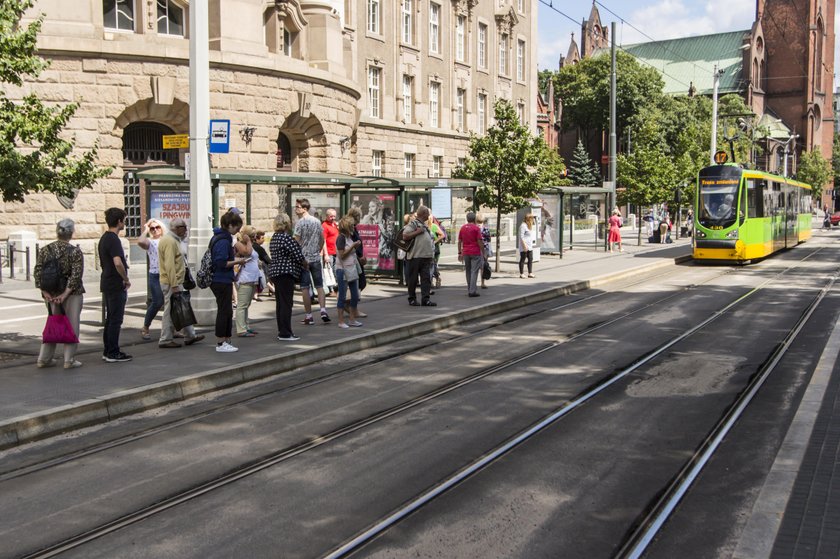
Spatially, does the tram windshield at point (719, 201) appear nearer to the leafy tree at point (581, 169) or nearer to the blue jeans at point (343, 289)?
the blue jeans at point (343, 289)

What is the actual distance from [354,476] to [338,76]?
957 inches

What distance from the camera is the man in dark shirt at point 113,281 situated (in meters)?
10.2

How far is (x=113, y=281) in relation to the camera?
10367 millimetres

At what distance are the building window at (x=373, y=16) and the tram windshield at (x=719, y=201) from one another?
17.3 m

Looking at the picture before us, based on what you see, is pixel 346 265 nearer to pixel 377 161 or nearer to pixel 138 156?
pixel 138 156

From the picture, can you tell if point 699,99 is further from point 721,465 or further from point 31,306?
point 721,465

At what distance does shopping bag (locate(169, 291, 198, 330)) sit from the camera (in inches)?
443

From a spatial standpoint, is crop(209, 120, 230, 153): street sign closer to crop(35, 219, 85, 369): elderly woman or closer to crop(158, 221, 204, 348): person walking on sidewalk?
crop(158, 221, 204, 348): person walking on sidewalk

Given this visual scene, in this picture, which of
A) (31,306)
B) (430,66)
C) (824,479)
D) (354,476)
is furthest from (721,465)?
(430,66)

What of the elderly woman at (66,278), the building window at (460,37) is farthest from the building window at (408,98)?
the elderly woman at (66,278)

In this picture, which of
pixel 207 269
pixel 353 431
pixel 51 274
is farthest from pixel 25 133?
pixel 353 431

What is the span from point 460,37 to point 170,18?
23.5m

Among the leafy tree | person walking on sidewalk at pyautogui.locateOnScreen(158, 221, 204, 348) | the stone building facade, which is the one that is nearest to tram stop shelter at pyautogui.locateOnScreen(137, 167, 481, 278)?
the stone building facade

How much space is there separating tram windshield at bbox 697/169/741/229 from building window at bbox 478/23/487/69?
74.4ft
